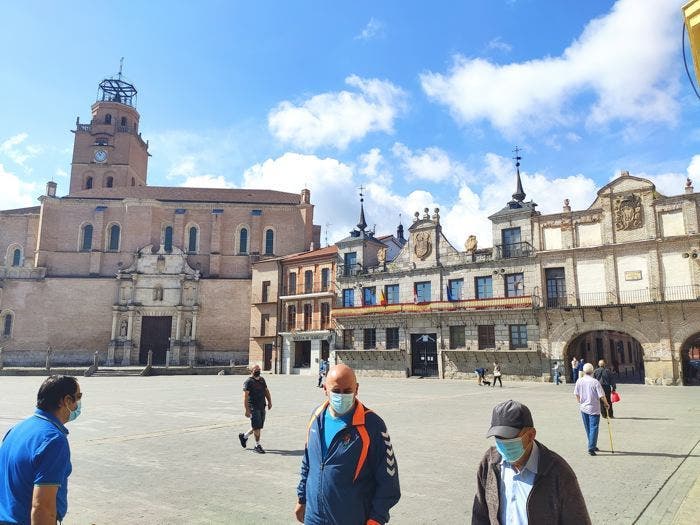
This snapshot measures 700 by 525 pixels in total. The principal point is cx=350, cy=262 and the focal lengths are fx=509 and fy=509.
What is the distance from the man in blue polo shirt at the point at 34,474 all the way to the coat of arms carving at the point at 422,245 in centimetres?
3502

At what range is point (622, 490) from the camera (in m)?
6.82

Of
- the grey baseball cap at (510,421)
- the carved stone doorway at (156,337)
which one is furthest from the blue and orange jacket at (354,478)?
the carved stone doorway at (156,337)

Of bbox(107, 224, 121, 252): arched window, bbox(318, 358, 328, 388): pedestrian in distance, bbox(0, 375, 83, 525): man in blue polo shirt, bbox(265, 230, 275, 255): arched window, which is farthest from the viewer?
bbox(265, 230, 275, 255): arched window

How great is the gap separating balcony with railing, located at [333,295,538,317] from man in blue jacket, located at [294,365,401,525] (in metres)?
29.6

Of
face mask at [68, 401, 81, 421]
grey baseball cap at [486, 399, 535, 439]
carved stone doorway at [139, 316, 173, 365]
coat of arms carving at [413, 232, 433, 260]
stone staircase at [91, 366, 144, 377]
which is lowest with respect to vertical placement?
stone staircase at [91, 366, 144, 377]

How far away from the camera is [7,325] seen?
4641 centimetres

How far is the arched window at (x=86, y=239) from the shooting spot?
166 feet

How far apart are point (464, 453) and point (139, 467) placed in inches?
218

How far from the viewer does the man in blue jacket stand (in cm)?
345

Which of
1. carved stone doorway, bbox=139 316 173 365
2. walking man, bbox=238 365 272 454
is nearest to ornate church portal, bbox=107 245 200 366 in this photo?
carved stone doorway, bbox=139 316 173 365

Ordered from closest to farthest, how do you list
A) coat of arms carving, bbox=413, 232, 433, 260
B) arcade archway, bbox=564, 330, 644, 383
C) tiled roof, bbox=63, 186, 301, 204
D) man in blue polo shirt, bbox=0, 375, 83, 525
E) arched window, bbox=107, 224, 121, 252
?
man in blue polo shirt, bbox=0, 375, 83, 525 < arcade archway, bbox=564, 330, 644, 383 < coat of arms carving, bbox=413, 232, 433, 260 < arched window, bbox=107, 224, 121, 252 < tiled roof, bbox=63, 186, 301, 204

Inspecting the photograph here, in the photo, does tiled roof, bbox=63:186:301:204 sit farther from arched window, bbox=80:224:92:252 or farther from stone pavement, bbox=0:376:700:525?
stone pavement, bbox=0:376:700:525

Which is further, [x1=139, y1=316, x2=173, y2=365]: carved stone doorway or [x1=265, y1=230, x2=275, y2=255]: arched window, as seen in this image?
[x1=265, y1=230, x2=275, y2=255]: arched window

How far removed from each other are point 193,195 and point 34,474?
2162 inches
